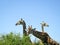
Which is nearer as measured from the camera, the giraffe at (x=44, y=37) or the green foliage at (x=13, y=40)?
Answer: the green foliage at (x=13, y=40)

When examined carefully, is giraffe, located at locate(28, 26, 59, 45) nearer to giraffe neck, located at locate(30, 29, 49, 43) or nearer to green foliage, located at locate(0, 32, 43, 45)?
giraffe neck, located at locate(30, 29, 49, 43)

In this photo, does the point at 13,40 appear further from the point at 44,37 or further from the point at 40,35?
the point at 44,37

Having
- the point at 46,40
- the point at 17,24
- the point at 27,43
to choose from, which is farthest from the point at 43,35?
the point at 27,43

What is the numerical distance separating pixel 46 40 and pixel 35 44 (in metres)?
4.09

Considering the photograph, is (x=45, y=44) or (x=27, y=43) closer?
(x=27, y=43)

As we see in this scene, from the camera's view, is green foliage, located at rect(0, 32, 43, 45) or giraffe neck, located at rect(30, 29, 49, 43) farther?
giraffe neck, located at rect(30, 29, 49, 43)

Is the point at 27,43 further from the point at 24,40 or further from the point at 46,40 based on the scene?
the point at 46,40

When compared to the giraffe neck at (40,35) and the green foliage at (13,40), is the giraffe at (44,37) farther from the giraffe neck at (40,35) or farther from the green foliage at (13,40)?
the green foliage at (13,40)

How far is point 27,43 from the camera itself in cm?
1917

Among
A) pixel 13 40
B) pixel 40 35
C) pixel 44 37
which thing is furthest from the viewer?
pixel 44 37

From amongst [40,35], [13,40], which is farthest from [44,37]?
[13,40]

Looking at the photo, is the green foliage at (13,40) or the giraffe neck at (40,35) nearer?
the green foliage at (13,40)

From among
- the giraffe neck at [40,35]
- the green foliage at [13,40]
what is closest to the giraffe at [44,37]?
the giraffe neck at [40,35]

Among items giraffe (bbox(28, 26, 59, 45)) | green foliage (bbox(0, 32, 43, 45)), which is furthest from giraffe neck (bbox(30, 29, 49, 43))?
green foliage (bbox(0, 32, 43, 45))
